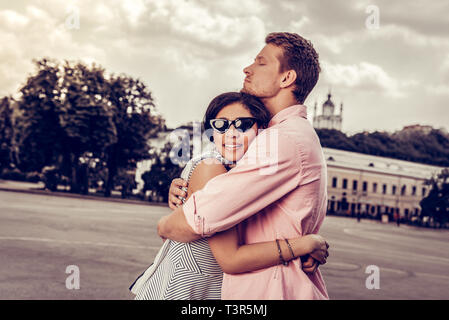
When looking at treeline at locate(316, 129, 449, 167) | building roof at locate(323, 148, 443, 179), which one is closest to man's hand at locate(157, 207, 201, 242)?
building roof at locate(323, 148, 443, 179)

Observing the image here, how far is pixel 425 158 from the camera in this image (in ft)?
375

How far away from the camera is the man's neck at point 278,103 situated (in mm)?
2156

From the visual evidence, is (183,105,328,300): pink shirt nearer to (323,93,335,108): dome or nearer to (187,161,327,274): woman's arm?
(187,161,327,274): woman's arm

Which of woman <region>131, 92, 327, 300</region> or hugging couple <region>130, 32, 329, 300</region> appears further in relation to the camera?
woman <region>131, 92, 327, 300</region>

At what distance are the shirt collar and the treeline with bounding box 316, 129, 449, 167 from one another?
8831 cm

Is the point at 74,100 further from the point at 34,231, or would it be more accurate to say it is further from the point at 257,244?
the point at 257,244

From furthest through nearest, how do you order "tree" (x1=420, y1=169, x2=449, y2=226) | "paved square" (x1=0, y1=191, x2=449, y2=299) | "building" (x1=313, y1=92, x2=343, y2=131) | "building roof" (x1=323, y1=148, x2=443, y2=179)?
1. "building" (x1=313, y1=92, x2=343, y2=131)
2. "building roof" (x1=323, y1=148, x2=443, y2=179)
3. "tree" (x1=420, y1=169, x2=449, y2=226)
4. "paved square" (x1=0, y1=191, x2=449, y2=299)

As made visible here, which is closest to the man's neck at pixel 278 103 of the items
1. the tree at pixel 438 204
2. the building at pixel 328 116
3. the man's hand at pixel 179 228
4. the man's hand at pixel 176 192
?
the man's hand at pixel 176 192

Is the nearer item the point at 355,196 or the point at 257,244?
the point at 257,244

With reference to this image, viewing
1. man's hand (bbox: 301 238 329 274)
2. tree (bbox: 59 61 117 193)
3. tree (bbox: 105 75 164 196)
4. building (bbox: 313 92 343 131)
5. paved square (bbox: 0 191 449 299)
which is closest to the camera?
man's hand (bbox: 301 238 329 274)

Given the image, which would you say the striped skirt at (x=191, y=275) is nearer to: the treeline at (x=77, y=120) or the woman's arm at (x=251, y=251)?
the woman's arm at (x=251, y=251)

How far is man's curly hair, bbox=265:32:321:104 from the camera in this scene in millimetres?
2117
